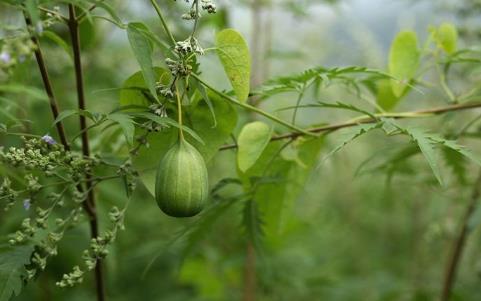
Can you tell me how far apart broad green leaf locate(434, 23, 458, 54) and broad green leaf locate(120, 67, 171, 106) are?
589 millimetres

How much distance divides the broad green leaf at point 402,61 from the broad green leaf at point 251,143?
0.95 ft

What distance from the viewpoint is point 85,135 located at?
89cm

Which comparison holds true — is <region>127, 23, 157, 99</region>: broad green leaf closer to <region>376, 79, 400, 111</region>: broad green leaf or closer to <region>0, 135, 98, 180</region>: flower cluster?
<region>0, 135, 98, 180</region>: flower cluster

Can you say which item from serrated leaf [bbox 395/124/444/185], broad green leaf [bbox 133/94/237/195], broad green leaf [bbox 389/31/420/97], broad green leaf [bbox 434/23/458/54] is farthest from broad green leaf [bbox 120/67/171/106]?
broad green leaf [bbox 434/23/458/54]

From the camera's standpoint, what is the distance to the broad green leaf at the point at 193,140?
0.86 metres

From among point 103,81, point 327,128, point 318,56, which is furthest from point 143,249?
point 318,56

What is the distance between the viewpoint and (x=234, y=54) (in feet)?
2.71

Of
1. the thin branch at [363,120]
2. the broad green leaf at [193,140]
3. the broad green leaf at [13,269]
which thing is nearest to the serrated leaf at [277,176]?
the thin branch at [363,120]

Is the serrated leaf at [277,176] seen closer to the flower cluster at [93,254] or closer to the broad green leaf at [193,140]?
the broad green leaf at [193,140]

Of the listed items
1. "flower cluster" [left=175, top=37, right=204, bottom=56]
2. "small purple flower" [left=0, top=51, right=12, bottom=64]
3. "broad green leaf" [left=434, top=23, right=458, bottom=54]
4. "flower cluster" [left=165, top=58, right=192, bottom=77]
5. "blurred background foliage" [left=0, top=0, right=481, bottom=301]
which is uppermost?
"broad green leaf" [left=434, top=23, right=458, bottom=54]

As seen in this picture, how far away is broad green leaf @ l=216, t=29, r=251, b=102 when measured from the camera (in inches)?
32.4

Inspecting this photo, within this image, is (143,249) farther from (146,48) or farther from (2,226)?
(146,48)

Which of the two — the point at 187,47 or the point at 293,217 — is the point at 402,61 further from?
the point at 293,217

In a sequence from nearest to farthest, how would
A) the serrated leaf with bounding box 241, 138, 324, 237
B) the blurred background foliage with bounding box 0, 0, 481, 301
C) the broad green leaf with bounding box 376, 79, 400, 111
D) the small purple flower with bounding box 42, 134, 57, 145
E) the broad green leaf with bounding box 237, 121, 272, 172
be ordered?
the small purple flower with bounding box 42, 134, 57, 145
the broad green leaf with bounding box 237, 121, 272, 172
the serrated leaf with bounding box 241, 138, 324, 237
the broad green leaf with bounding box 376, 79, 400, 111
the blurred background foliage with bounding box 0, 0, 481, 301
